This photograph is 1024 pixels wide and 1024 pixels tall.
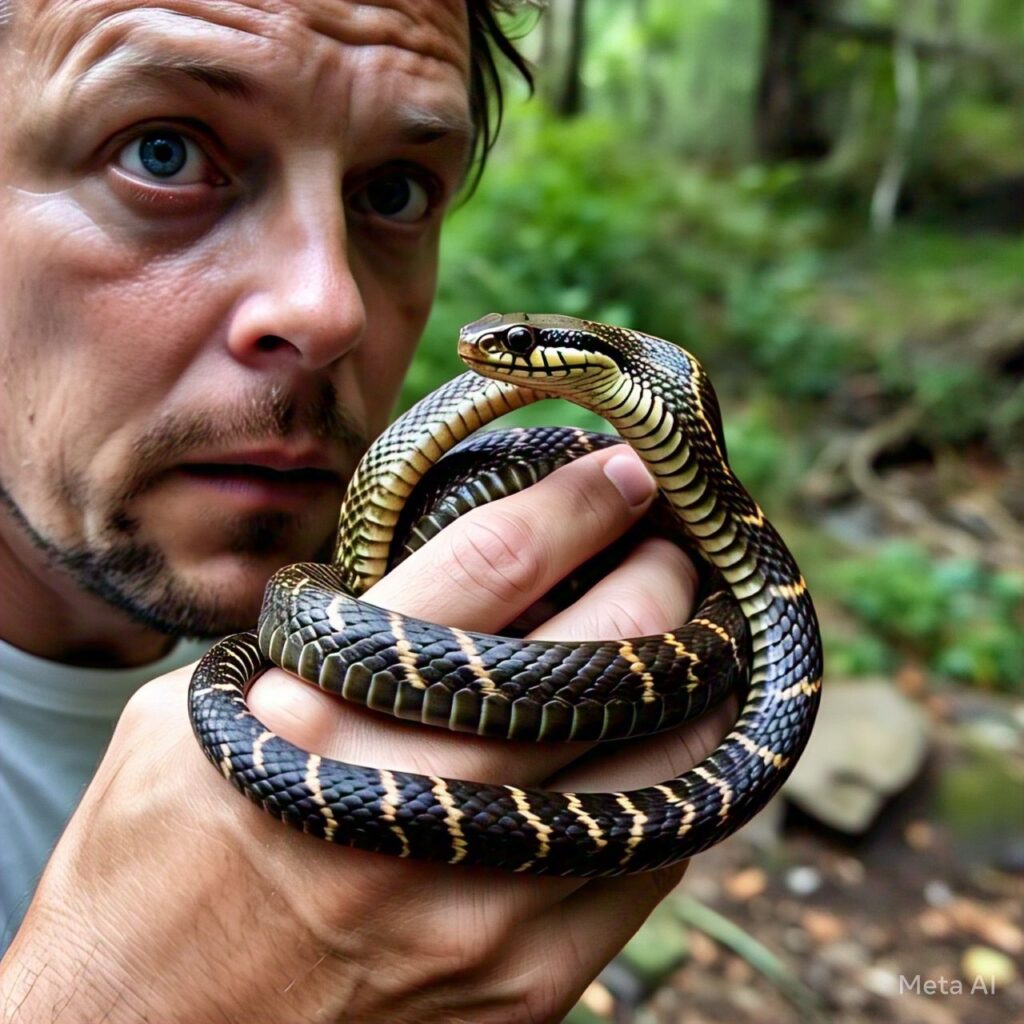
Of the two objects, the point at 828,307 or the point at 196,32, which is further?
the point at 828,307

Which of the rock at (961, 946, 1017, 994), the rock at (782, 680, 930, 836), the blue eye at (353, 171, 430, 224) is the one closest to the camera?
the blue eye at (353, 171, 430, 224)

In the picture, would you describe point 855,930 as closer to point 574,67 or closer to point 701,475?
point 701,475

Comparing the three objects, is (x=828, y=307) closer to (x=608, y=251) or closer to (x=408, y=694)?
(x=608, y=251)

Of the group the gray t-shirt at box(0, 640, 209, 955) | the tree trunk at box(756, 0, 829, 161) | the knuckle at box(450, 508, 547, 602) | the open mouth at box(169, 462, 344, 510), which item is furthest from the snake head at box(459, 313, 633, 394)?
the tree trunk at box(756, 0, 829, 161)

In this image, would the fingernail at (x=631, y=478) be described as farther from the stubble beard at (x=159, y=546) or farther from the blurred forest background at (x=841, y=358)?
the blurred forest background at (x=841, y=358)

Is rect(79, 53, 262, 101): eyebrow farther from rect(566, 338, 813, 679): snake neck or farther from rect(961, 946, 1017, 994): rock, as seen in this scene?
rect(961, 946, 1017, 994): rock

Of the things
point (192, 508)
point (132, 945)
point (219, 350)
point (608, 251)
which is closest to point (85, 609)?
point (192, 508)

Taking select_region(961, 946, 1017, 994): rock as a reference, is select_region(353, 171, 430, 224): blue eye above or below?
above

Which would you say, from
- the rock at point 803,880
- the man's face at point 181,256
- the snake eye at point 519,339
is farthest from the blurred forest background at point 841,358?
the snake eye at point 519,339
